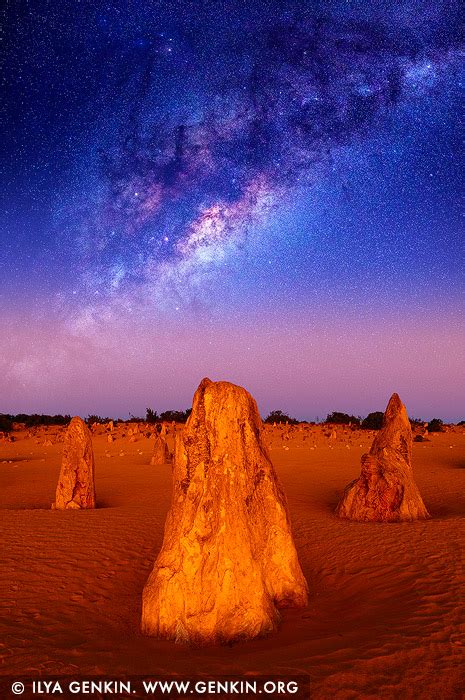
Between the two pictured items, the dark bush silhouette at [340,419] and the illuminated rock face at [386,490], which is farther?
the dark bush silhouette at [340,419]

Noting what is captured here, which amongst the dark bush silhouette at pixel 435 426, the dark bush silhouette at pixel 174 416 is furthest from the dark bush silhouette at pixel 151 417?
the dark bush silhouette at pixel 435 426

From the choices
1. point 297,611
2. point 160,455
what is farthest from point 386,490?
point 160,455

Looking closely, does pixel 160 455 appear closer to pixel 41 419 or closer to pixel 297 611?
pixel 297 611

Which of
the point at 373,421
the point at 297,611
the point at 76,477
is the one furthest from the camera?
the point at 373,421

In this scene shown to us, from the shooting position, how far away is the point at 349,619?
21.1 ft

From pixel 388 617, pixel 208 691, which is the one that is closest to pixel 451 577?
pixel 388 617

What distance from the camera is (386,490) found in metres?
12.7

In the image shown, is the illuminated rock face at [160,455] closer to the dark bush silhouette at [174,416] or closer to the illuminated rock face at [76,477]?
the illuminated rock face at [76,477]

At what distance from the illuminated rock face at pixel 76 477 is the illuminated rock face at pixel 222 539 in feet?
28.4

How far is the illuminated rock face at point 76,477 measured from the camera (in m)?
14.6

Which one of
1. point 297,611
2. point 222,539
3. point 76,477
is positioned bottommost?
point 297,611

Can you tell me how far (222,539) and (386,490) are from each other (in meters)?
7.82

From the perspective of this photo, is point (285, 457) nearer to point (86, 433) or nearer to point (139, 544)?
point (86, 433)

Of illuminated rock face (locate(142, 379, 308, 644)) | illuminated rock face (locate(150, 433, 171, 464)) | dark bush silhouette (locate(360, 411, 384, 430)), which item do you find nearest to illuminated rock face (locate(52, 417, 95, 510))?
illuminated rock face (locate(142, 379, 308, 644))
